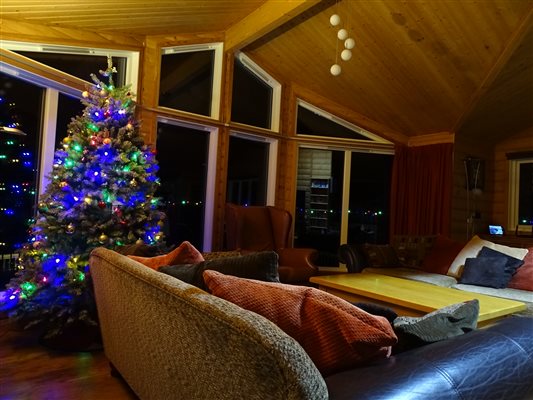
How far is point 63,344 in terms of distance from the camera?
2842 millimetres

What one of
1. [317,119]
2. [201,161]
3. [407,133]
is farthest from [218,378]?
[407,133]

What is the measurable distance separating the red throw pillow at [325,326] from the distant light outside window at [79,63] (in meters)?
3.67

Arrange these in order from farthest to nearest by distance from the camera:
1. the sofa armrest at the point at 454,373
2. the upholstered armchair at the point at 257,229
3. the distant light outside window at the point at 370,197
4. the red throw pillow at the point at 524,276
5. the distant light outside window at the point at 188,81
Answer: the distant light outside window at the point at 370,197 < the distant light outside window at the point at 188,81 < the upholstered armchair at the point at 257,229 < the red throw pillow at the point at 524,276 < the sofa armrest at the point at 454,373

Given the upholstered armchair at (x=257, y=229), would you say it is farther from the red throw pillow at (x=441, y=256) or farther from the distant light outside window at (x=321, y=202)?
the red throw pillow at (x=441, y=256)

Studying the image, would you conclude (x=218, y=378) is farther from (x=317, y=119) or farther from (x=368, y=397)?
(x=317, y=119)

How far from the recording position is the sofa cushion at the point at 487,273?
3.33 metres

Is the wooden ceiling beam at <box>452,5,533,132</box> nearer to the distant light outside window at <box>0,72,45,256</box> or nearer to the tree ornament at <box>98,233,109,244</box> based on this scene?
the tree ornament at <box>98,233,109,244</box>

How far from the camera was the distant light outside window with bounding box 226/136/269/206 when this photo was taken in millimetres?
5402

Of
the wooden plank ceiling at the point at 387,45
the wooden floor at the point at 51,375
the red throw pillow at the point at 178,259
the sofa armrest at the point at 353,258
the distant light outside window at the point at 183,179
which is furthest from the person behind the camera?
the distant light outside window at the point at 183,179

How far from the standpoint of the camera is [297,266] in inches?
155

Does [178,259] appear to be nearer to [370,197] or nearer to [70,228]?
[70,228]

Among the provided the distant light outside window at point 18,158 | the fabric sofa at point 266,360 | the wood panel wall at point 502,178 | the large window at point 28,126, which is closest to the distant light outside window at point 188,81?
the large window at point 28,126

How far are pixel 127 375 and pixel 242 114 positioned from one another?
4.11m

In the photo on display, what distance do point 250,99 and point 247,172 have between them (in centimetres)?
103
